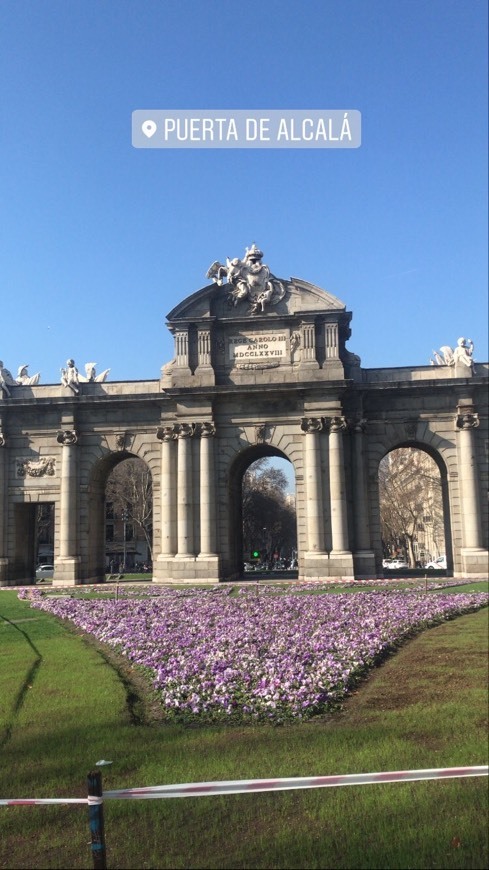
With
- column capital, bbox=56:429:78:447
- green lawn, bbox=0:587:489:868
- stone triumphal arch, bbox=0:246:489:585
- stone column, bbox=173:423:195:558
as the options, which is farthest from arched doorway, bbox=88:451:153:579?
green lawn, bbox=0:587:489:868

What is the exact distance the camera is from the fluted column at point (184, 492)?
107ft

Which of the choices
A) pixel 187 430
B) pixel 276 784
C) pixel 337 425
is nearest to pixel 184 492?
pixel 187 430

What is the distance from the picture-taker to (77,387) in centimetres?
3562

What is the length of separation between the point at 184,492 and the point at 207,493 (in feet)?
3.60

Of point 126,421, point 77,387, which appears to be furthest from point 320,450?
point 77,387

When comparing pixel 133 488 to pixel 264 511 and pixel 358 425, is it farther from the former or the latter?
pixel 358 425

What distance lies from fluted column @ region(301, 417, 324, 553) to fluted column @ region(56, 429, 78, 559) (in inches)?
458

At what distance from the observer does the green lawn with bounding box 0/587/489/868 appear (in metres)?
5.47

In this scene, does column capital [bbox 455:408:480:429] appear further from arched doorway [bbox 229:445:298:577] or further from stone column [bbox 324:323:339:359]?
arched doorway [bbox 229:445:298:577]

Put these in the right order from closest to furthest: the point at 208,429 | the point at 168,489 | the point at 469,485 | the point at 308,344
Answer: the point at 469,485 → the point at 308,344 → the point at 208,429 → the point at 168,489

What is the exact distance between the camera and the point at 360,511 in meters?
32.7

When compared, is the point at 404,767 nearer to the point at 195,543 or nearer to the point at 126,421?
the point at 195,543

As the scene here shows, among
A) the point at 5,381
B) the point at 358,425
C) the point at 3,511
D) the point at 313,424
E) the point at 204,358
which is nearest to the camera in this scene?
the point at 313,424

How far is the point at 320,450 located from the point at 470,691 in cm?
2372
